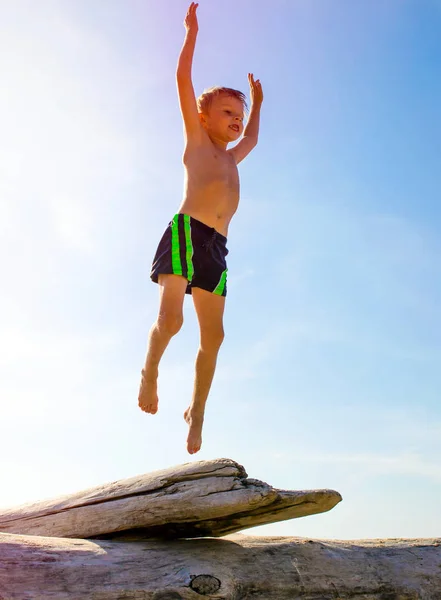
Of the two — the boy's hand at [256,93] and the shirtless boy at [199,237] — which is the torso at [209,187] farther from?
the boy's hand at [256,93]

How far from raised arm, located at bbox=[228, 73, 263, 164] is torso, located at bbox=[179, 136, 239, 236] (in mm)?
541

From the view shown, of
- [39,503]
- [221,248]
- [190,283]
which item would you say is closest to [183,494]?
[39,503]

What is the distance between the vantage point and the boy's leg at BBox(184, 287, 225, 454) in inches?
237

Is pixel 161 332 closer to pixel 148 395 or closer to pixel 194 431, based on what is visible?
pixel 148 395

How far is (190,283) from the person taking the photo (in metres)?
6.29

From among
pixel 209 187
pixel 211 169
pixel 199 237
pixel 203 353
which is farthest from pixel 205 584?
pixel 211 169

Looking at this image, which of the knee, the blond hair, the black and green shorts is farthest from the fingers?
the knee

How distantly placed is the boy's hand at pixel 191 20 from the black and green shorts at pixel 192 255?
190 cm

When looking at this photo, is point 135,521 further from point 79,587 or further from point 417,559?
point 417,559

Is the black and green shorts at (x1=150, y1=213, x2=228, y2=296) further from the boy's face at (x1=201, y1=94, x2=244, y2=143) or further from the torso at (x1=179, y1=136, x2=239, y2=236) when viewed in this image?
the boy's face at (x1=201, y1=94, x2=244, y2=143)

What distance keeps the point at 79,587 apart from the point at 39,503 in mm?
1666

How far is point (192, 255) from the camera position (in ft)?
20.2

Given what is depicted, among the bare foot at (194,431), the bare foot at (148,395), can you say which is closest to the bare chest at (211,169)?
the bare foot at (148,395)

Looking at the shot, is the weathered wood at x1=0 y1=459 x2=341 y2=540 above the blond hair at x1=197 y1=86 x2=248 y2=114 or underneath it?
underneath
